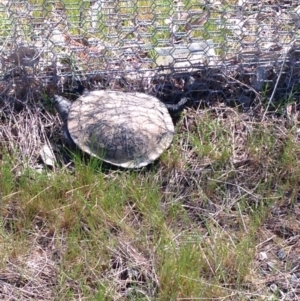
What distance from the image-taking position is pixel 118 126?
7.84ft

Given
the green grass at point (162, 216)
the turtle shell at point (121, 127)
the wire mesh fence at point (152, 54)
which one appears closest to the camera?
the green grass at point (162, 216)

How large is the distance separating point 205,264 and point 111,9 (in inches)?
50.7

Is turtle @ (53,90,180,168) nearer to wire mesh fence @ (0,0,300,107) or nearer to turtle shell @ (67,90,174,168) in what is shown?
turtle shell @ (67,90,174,168)

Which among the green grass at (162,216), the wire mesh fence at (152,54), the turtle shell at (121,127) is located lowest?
the green grass at (162,216)

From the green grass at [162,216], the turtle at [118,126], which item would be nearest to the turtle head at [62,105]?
the turtle at [118,126]

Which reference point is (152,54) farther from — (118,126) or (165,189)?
(165,189)

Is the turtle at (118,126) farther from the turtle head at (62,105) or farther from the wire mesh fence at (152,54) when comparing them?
the wire mesh fence at (152,54)

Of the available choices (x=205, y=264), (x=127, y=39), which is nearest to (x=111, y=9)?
(x=127, y=39)

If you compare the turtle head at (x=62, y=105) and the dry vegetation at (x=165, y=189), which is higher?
the turtle head at (x=62, y=105)

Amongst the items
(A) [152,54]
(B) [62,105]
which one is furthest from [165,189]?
(A) [152,54]

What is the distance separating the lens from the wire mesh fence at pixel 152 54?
2.54 meters

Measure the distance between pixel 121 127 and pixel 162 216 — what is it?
44 cm

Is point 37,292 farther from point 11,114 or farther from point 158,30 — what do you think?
point 158,30

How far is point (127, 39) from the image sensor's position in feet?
8.66
